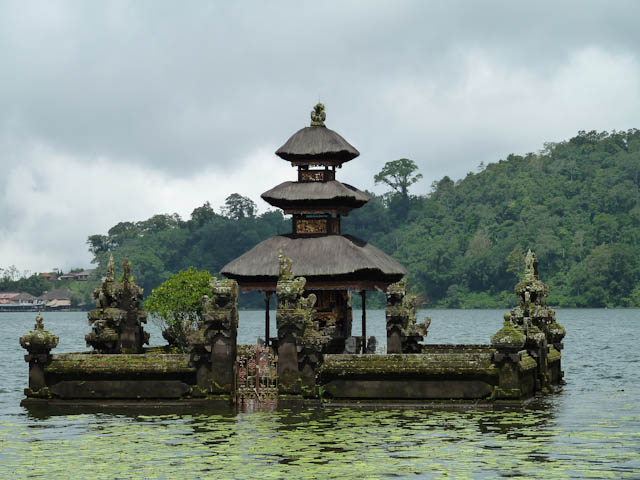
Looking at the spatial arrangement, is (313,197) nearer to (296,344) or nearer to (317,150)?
(317,150)

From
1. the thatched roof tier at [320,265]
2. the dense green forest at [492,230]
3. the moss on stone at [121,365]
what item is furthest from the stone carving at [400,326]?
the dense green forest at [492,230]

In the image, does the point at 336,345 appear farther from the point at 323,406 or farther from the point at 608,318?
the point at 608,318

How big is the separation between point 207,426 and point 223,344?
4359 mm

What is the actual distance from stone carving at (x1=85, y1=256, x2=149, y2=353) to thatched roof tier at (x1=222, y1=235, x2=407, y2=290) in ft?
11.9

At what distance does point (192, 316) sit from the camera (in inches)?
1704

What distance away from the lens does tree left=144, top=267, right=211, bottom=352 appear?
4341 centimetres

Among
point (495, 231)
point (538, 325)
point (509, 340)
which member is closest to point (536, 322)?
point (538, 325)

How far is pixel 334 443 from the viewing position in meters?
26.5

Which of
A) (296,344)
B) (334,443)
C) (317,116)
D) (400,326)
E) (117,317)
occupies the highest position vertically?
(317,116)

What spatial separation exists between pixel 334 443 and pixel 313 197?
1624 cm

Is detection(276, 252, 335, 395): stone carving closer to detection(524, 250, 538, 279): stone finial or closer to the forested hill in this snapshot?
detection(524, 250, 538, 279): stone finial

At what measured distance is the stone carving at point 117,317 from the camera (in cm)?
4112

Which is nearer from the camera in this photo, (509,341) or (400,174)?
(509,341)

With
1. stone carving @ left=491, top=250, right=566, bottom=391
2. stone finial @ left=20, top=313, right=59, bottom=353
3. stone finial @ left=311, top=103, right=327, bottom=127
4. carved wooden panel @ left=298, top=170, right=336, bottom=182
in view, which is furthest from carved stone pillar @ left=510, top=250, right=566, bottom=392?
stone finial @ left=20, top=313, right=59, bottom=353
